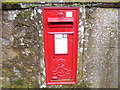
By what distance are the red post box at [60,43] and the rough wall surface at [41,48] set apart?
10cm

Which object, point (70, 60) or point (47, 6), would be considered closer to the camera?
point (47, 6)

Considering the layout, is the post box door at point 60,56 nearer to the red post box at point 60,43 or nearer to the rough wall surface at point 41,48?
the red post box at point 60,43

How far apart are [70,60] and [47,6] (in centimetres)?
88

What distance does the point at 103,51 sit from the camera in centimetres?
233

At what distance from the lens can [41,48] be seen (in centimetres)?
229

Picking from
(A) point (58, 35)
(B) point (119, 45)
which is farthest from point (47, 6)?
(B) point (119, 45)

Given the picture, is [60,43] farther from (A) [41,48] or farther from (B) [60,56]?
(A) [41,48]

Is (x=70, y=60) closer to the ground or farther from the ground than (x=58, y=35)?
closer to the ground

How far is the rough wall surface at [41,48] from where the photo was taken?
2156 mm

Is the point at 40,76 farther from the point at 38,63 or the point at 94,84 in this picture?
the point at 94,84

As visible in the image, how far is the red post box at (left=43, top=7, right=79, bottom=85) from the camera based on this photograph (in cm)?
206

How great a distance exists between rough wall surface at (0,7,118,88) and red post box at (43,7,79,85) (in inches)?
4.1

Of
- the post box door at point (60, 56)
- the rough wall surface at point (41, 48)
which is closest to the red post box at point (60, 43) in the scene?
the post box door at point (60, 56)

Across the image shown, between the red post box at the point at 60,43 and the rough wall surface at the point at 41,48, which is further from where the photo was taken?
the rough wall surface at the point at 41,48
